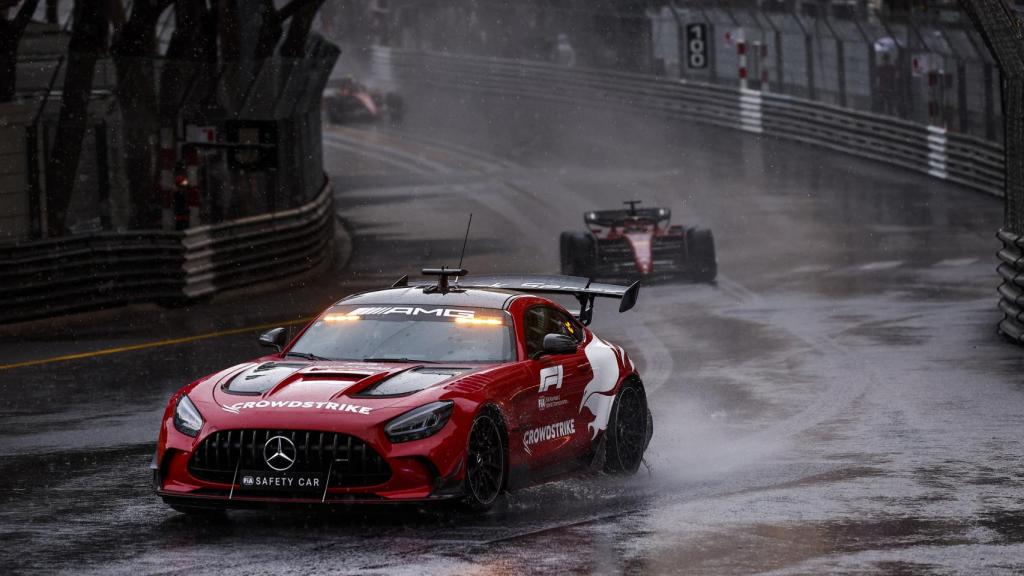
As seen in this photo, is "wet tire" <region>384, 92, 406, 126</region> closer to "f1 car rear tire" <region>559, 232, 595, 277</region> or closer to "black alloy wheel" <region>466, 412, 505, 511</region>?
"f1 car rear tire" <region>559, 232, 595, 277</region>

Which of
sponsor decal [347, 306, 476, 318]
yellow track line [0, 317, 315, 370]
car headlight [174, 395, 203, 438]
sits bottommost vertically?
yellow track line [0, 317, 315, 370]

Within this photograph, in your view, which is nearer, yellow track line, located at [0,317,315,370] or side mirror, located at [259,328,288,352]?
side mirror, located at [259,328,288,352]

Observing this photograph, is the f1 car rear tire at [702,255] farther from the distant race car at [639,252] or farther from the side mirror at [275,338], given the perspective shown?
the side mirror at [275,338]

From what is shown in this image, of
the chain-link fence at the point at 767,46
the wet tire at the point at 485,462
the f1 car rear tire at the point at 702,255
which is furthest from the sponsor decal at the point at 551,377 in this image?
the chain-link fence at the point at 767,46

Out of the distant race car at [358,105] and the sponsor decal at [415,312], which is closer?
the sponsor decal at [415,312]

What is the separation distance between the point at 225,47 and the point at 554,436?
20.9m

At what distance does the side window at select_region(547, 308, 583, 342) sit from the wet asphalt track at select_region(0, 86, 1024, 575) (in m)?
1.00

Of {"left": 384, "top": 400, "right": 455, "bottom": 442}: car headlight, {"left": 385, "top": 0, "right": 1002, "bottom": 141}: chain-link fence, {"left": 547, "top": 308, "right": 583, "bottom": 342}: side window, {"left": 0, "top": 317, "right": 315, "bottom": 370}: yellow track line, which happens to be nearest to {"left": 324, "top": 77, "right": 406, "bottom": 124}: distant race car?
{"left": 385, "top": 0, "right": 1002, "bottom": 141}: chain-link fence

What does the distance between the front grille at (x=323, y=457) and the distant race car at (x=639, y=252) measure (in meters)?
17.1

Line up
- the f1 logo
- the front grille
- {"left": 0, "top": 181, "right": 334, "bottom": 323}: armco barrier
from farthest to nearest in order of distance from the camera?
1. {"left": 0, "top": 181, "right": 334, "bottom": 323}: armco barrier
2. the f1 logo
3. the front grille

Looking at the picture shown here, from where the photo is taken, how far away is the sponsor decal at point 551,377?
10.7m

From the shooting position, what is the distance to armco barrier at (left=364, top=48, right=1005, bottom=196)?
4053 centimetres

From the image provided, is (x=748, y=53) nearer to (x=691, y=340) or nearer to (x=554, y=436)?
(x=691, y=340)

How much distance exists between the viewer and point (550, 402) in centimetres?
1076
